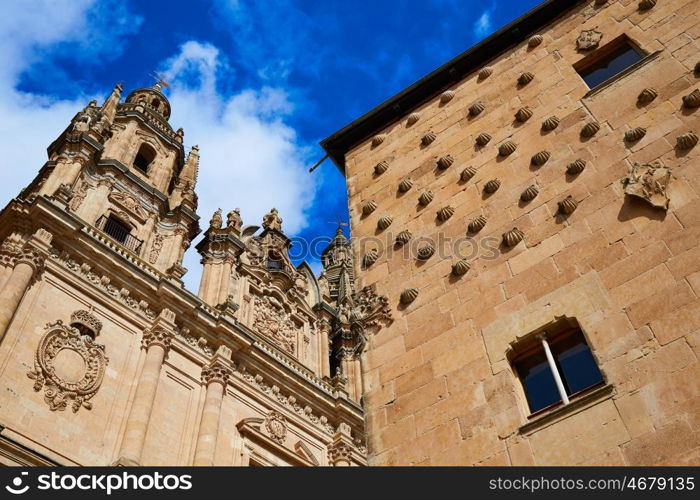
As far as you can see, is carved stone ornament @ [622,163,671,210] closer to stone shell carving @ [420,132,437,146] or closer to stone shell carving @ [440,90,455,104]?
stone shell carving @ [420,132,437,146]

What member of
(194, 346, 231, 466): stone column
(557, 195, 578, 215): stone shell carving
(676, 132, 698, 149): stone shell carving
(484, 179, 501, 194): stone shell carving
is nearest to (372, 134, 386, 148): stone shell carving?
(484, 179, 501, 194): stone shell carving

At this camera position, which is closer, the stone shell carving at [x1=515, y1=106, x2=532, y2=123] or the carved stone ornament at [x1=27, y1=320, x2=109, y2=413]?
the stone shell carving at [x1=515, y1=106, x2=532, y2=123]

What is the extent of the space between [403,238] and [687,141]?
298cm

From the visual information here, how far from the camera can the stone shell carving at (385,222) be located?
27.5ft

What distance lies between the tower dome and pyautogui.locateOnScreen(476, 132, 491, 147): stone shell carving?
31.5 metres

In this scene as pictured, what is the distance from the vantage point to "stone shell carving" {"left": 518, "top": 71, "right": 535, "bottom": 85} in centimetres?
863

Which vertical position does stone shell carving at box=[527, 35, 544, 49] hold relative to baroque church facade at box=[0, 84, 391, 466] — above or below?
below

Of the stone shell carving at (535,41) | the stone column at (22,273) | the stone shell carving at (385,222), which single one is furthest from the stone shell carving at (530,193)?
the stone column at (22,273)

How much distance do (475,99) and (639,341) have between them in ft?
15.2

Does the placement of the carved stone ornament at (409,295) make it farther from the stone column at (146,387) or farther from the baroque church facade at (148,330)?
the stone column at (146,387)

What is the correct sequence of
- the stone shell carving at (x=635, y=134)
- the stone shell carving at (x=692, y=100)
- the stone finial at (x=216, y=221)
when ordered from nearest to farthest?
the stone shell carving at (x=692, y=100) < the stone shell carving at (x=635, y=134) < the stone finial at (x=216, y=221)

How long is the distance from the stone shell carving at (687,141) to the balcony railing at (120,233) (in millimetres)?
21330
